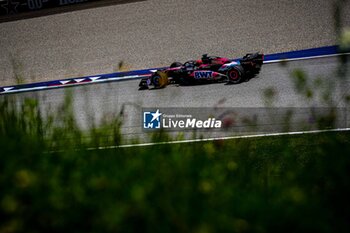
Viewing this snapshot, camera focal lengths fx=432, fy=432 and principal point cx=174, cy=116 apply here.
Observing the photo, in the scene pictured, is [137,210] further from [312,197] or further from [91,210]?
[312,197]

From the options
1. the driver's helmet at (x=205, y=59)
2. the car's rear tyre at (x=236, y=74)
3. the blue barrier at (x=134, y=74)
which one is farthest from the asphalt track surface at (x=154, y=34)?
the car's rear tyre at (x=236, y=74)

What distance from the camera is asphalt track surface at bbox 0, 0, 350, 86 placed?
16.6 metres

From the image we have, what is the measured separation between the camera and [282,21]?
55.9 feet

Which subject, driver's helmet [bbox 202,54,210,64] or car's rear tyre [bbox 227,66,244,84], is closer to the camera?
car's rear tyre [bbox 227,66,244,84]

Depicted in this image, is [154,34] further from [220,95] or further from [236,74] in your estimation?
[220,95]

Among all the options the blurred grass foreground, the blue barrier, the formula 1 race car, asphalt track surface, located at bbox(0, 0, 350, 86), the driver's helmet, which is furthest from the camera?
asphalt track surface, located at bbox(0, 0, 350, 86)

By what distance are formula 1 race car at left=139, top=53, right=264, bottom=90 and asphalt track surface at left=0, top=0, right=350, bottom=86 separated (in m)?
4.04

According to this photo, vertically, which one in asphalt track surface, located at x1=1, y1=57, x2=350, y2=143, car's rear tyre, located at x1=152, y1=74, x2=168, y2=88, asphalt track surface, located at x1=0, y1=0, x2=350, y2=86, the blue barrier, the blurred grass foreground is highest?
asphalt track surface, located at x1=0, y1=0, x2=350, y2=86

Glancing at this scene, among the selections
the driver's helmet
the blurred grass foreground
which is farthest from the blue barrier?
the blurred grass foreground

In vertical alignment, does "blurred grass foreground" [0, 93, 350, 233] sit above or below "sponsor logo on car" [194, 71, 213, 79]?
below

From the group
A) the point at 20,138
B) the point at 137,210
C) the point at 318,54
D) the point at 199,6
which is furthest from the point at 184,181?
the point at 199,6

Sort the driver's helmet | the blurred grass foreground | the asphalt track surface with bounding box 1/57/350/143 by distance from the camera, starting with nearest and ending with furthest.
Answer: the blurred grass foreground < the asphalt track surface with bounding box 1/57/350/143 < the driver's helmet

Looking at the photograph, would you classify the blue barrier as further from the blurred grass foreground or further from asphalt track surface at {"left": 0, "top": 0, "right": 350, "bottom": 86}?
the blurred grass foreground

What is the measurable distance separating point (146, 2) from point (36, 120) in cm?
1669
